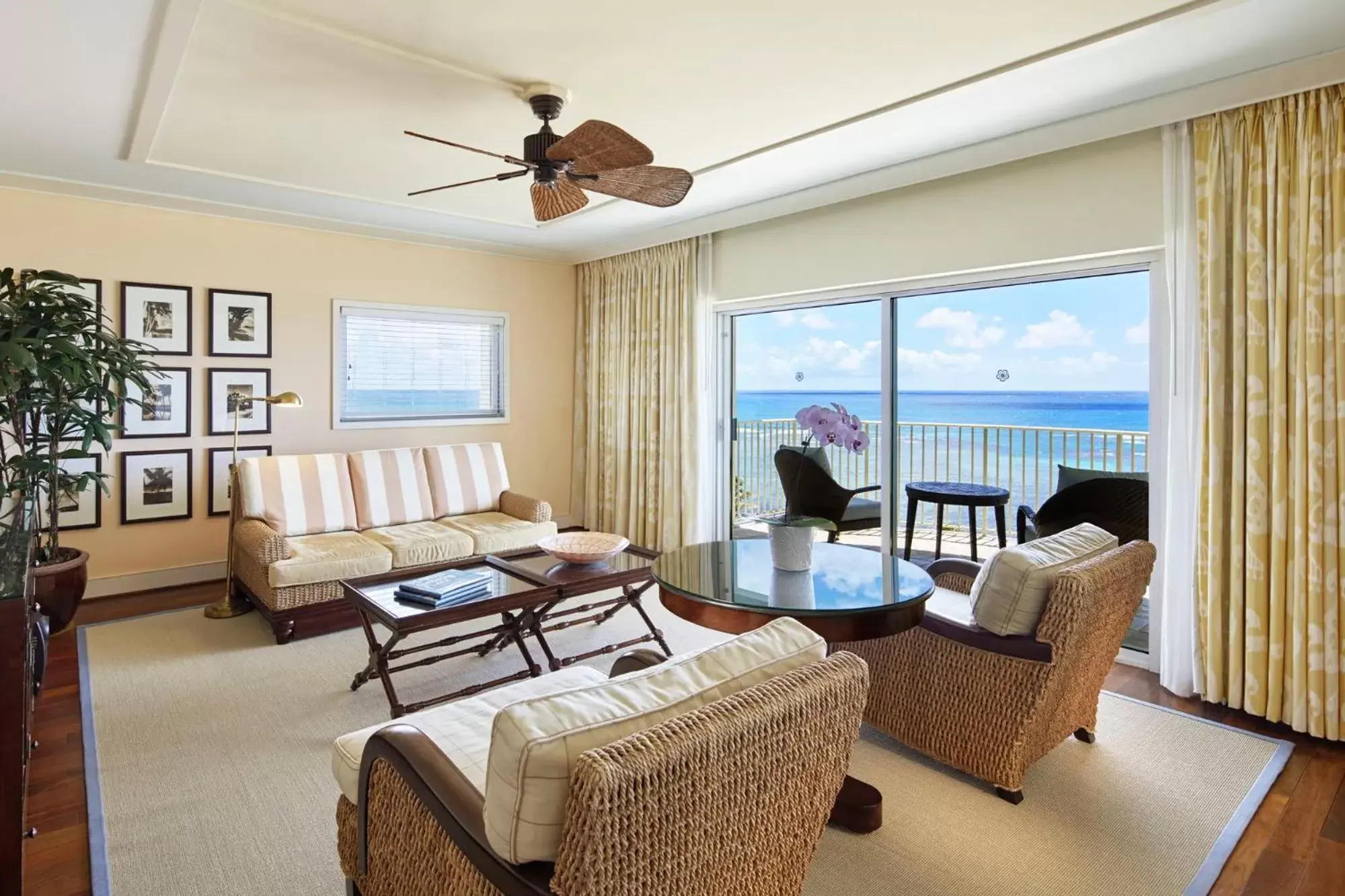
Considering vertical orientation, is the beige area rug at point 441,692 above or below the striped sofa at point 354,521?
below

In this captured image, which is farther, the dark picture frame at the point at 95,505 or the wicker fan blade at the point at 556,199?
the dark picture frame at the point at 95,505

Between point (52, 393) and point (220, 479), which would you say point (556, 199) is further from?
A: point (220, 479)

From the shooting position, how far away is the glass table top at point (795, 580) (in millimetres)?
2217

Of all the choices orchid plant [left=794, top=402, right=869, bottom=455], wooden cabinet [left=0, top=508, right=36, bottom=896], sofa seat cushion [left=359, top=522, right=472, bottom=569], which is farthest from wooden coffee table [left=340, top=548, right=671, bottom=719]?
wooden cabinet [left=0, top=508, right=36, bottom=896]

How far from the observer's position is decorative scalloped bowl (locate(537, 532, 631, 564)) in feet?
11.0

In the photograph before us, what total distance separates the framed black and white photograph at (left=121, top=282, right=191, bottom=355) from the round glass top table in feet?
12.0

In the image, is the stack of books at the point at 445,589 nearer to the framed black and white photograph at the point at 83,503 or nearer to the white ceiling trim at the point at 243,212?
the framed black and white photograph at the point at 83,503

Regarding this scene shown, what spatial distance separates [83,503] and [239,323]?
1408mm

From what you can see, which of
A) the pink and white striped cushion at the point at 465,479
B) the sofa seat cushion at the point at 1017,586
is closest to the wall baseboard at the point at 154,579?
the pink and white striped cushion at the point at 465,479

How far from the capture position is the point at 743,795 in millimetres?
1185

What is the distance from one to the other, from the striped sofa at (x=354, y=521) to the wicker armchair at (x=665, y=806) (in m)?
2.39

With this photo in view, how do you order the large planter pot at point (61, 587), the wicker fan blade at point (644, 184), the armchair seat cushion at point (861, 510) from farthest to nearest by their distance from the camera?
the armchair seat cushion at point (861, 510), the large planter pot at point (61, 587), the wicker fan blade at point (644, 184)

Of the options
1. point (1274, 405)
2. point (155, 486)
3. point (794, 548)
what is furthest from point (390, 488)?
point (1274, 405)

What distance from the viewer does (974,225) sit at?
12.2ft
